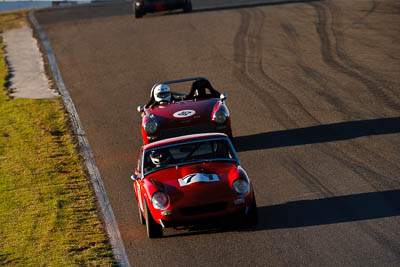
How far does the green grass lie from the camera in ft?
32.0

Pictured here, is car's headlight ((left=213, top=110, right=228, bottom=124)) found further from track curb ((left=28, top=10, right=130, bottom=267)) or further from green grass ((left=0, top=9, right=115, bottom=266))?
green grass ((left=0, top=9, right=115, bottom=266))

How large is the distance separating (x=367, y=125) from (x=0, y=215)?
8205mm

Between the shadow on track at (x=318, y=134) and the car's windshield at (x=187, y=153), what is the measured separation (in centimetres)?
354

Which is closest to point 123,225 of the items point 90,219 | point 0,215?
point 90,219

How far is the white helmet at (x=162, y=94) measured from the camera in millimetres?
15289

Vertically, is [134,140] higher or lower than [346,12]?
higher

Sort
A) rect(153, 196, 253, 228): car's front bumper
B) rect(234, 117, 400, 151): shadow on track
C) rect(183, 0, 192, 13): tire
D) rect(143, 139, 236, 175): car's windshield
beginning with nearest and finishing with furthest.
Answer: rect(153, 196, 253, 228): car's front bumper → rect(143, 139, 236, 175): car's windshield → rect(234, 117, 400, 151): shadow on track → rect(183, 0, 192, 13): tire

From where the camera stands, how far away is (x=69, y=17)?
3506 centimetres

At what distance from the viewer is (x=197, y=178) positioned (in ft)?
31.9

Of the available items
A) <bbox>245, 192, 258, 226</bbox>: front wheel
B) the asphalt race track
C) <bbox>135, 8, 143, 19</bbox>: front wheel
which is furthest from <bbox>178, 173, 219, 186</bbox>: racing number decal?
<bbox>135, 8, 143, 19</bbox>: front wheel

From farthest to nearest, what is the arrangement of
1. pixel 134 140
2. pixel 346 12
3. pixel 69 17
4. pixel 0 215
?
1. pixel 69 17
2. pixel 346 12
3. pixel 134 140
4. pixel 0 215

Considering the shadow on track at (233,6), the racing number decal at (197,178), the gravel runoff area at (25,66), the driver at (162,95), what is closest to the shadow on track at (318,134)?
the driver at (162,95)

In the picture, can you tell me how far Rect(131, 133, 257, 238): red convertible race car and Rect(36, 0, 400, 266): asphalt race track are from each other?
14.5 inches

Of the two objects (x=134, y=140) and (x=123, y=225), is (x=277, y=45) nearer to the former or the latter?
(x=134, y=140)
